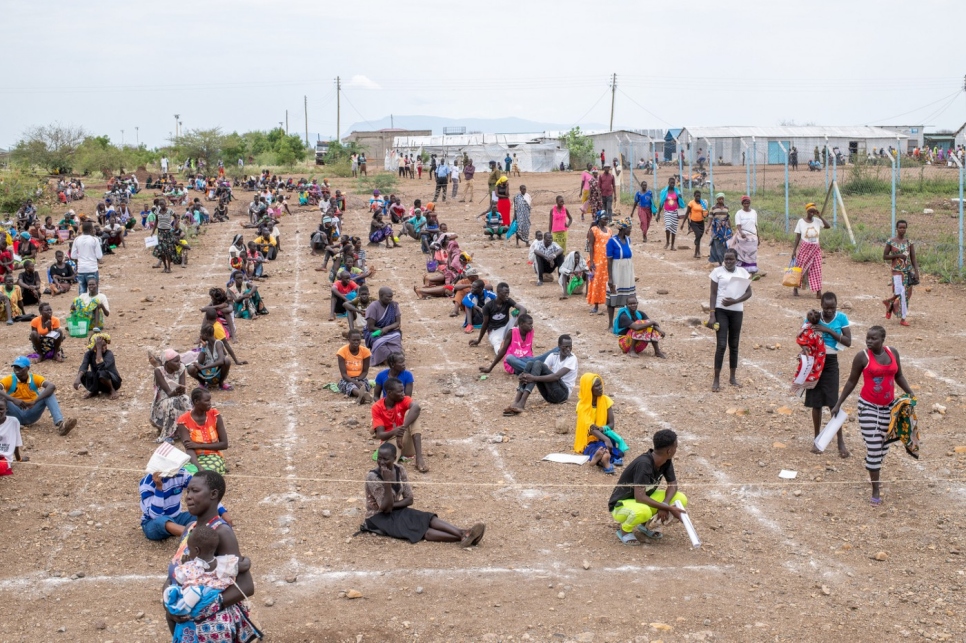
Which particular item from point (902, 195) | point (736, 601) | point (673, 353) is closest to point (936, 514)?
point (736, 601)

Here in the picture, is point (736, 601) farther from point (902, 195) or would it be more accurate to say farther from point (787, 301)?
point (902, 195)

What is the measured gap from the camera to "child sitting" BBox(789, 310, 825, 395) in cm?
925

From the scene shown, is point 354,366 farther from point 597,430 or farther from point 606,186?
point 606,186

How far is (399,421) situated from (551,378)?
221 centimetres

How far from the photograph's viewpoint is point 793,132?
5347 cm

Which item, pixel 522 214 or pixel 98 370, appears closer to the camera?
pixel 98 370

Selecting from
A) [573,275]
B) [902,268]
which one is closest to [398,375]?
[573,275]

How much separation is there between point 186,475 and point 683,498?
153 inches

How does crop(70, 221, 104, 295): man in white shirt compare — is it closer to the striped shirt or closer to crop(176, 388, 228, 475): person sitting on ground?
crop(176, 388, 228, 475): person sitting on ground

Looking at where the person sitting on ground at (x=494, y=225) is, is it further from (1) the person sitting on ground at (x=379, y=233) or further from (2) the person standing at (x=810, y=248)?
(2) the person standing at (x=810, y=248)

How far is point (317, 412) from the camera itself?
438 inches

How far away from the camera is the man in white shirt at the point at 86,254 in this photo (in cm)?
1684

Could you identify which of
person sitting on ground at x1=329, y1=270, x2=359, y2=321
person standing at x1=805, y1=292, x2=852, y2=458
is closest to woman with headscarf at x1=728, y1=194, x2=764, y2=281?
person sitting on ground at x1=329, y1=270, x2=359, y2=321

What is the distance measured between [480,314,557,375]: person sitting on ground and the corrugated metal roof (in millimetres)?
41826
